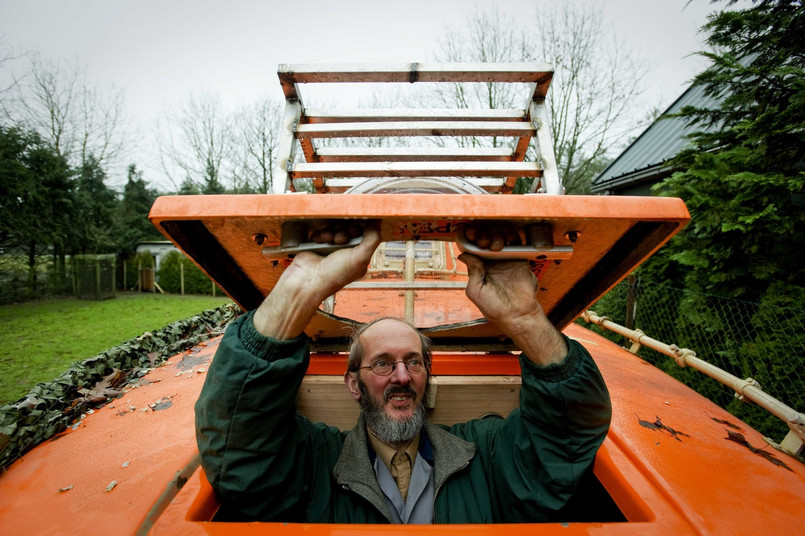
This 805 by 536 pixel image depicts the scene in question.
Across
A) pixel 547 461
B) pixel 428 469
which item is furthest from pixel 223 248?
pixel 547 461

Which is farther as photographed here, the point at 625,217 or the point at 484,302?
the point at 484,302

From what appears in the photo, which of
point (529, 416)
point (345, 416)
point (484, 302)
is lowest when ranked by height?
point (345, 416)

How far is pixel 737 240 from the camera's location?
3.49 metres

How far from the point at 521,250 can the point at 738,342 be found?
389 cm

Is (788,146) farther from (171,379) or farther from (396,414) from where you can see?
(171,379)

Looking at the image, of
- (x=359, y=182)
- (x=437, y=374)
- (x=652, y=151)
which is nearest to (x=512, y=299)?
(x=437, y=374)

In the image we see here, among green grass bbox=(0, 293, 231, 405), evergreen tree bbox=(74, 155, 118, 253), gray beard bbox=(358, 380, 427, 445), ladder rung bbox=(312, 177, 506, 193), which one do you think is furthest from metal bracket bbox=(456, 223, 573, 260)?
evergreen tree bbox=(74, 155, 118, 253)

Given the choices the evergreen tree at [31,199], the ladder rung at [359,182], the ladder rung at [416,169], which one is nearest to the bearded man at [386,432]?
the ladder rung at [416,169]

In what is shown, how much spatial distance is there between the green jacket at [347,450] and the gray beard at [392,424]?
0.07m

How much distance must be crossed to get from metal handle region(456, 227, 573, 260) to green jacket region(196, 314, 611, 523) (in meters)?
0.39

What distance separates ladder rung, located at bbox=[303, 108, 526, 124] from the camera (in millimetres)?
2182

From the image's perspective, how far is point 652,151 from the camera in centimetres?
866

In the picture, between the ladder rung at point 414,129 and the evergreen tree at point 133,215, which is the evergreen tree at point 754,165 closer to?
the ladder rung at point 414,129

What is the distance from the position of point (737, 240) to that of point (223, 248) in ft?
14.0
